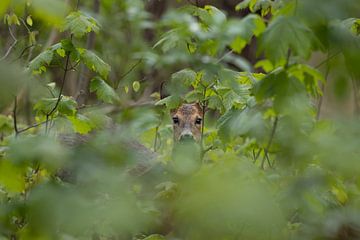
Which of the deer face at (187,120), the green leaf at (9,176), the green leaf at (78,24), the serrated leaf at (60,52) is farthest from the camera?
the deer face at (187,120)

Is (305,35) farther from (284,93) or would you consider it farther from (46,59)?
(46,59)

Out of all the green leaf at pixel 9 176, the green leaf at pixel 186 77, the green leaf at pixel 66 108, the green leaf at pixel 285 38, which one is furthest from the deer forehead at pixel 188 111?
the green leaf at pixel 9 176

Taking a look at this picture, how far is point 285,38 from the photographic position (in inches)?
61.1

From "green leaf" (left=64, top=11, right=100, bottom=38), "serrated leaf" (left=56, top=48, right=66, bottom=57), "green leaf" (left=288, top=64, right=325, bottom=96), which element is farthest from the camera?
"serrated leaf" (left=56, top=48, right=66, bottom=57)

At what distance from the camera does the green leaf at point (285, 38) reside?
60.7 inches

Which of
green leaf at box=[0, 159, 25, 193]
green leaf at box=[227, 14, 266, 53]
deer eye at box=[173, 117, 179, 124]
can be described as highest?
green leaf at box=[227, 14, 266, 53]

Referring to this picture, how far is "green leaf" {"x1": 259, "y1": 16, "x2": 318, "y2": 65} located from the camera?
1.54 meters

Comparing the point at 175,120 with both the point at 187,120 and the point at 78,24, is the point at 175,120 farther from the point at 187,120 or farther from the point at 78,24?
the point at 78,24

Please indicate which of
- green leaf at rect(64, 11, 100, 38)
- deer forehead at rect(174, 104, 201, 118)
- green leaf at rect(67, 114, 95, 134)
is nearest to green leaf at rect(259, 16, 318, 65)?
green leaf at rect(67, 114, 95, 134)

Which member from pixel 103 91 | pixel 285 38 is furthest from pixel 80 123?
pixel 285 38

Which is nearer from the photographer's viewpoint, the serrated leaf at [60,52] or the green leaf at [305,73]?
the green leaf at [305,73]

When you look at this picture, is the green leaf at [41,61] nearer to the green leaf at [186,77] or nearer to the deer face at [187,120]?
the green leaf at [186,77]

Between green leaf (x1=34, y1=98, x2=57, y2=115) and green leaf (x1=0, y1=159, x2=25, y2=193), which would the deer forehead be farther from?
green leaf (x1=0, y1=159, x2=25, y2=193)

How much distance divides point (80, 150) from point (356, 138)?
676mm
